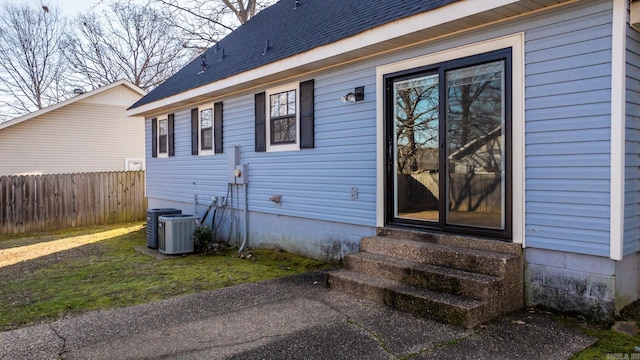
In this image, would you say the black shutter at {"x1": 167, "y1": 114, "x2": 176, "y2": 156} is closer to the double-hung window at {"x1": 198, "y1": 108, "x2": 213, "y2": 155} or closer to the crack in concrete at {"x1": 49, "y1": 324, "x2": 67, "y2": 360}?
the double-hung window at {"x1": 198, "y1": 108, "x2": 213, "y2": 155}

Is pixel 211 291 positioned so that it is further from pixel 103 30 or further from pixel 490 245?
pixel 103 30

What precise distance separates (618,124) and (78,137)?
54.9 feet

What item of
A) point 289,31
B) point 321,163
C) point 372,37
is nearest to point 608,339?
point 372,37

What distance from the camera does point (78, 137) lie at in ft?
52.2

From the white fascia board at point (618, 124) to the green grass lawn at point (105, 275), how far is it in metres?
3.65

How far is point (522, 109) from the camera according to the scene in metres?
4.22

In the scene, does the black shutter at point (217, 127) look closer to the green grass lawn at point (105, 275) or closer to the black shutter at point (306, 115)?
the green grass lawn at point (105, 275)

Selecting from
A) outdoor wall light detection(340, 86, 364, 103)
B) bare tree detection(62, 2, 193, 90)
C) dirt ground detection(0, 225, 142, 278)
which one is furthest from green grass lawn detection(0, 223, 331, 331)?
bare tree detection(62, 2, 193, 90)

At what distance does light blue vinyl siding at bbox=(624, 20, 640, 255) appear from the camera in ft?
12.3

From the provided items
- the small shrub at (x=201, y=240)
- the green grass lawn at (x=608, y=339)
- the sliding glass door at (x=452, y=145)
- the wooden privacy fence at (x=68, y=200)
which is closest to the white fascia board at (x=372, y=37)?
the sliding glass door at (x=452, y=145)

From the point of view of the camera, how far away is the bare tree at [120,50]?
2506 centimetres

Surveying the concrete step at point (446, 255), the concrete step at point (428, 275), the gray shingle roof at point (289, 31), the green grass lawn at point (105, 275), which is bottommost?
the green grass lawn at point (105, 275)

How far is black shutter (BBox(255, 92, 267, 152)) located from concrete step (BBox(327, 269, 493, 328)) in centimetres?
338

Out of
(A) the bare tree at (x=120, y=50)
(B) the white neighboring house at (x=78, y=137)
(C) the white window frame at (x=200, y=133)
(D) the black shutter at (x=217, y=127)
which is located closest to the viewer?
(D) the black shutter at (x=217, y=127)
